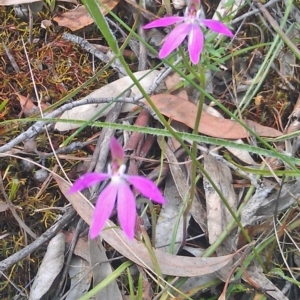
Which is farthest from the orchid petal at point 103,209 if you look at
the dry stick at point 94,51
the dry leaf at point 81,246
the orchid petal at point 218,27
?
the dry stick at point 94,51

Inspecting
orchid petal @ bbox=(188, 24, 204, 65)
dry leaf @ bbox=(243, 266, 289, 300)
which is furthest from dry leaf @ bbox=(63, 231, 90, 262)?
orchid petal @ bbox=(188, 24, 204, 65)

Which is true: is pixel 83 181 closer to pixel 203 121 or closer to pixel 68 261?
pixel 68 261

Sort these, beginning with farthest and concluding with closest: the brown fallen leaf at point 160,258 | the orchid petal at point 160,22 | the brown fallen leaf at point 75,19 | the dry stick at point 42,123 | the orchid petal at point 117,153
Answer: the brown fallen leaf at point 75,19
the dry stick at point 42,123
the brown fallen leaf at point 160,258
the orchid petal at point 160,22
the orchid petal at point 117,153

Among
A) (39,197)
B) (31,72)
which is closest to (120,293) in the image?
(39,197)

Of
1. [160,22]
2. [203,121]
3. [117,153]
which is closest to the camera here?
[117,153]

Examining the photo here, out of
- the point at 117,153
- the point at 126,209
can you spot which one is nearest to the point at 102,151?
the point at 117,153

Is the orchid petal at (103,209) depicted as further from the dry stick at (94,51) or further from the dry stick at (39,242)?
the dry stick at (94,51)

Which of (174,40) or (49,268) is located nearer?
(174,40)

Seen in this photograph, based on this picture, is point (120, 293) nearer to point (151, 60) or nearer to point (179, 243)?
point (179, 243)
